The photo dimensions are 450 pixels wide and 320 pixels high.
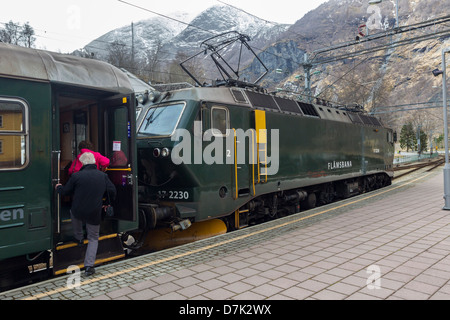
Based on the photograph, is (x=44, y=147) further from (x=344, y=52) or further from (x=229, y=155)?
(x=344, y=52)

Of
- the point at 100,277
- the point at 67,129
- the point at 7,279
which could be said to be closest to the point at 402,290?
the point at 100,277

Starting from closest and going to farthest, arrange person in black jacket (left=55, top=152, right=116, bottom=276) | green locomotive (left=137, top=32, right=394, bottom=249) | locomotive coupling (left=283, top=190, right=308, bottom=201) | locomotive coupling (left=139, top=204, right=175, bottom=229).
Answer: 1. person in black jacket (left=55, top=152, right=116, bottom=276)
2. locomotive coupling (left=139, top=204, right=175, bottom=229)
3. green locomotive (left=137, top=32, right=394, bottom=249)
4. locomotive coupling (left=283, top=190, right=308, bottom=201)

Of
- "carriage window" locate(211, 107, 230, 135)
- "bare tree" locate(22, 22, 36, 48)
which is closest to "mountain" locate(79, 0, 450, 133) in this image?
"bare tree" locate(22, 22, 36, 48)

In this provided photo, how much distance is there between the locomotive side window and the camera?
4164 mm

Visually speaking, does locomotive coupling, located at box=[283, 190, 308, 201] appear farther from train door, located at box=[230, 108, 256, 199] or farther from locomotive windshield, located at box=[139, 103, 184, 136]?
locomotive windshield, located at box=[139, 103, 184, 136]

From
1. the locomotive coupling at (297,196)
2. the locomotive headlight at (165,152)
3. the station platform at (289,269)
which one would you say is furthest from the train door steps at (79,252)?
the locomotive coupling at (297,196)

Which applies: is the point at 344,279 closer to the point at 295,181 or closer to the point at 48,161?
the point at 48,161

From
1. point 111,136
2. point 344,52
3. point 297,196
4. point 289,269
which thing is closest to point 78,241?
point 111,136

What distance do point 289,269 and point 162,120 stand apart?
3.75 m

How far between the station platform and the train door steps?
0.32 m

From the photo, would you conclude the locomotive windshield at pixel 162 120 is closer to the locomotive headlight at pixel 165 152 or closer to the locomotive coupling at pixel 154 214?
the locomotive headlight at pixel 165 152

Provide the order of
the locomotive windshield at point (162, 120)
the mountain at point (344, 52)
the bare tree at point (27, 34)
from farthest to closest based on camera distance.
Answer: the mountain at point (344, 52) → the bare tree at point (27, 34) → the locomotive windshield at point (162, 120)

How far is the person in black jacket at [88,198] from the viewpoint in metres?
4.65

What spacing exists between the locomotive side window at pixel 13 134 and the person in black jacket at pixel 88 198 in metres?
0.60
